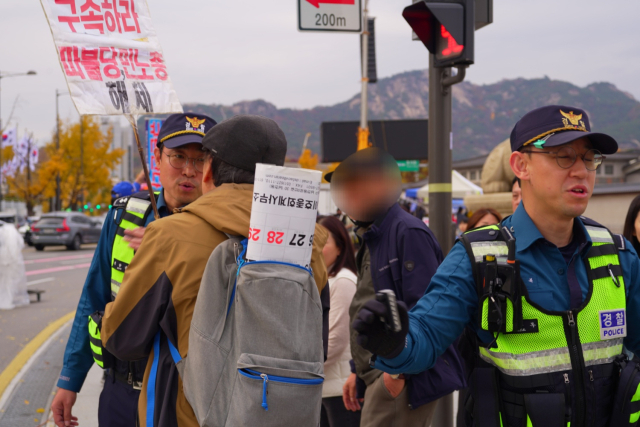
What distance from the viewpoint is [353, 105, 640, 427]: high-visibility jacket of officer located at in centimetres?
210

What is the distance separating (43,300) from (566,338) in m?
12.6

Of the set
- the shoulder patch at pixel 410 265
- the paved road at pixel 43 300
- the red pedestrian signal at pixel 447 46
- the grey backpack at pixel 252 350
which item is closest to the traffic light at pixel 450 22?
the red pedestrian signal at pixel 447 46

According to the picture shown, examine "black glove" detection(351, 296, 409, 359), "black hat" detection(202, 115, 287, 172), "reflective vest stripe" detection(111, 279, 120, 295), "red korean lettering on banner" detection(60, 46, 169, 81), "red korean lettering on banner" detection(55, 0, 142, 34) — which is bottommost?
"reflective vest stripe" detection(111, 279, 120, 295)

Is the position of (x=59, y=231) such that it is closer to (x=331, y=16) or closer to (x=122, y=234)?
(x=331, y=16)

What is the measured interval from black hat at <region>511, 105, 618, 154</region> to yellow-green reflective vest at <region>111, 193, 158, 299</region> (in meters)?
1.73

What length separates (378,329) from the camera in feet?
6.01

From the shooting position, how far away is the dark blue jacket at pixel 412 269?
3.09 meters

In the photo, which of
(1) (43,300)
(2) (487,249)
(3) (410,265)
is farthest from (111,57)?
(1) (43,300)

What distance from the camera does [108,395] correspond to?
2.67m

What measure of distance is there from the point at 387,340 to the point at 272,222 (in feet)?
1.61

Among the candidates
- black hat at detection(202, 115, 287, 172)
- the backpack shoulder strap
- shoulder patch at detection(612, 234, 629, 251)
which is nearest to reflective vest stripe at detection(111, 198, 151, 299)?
black hat at detection(202, 115, 287, 172)

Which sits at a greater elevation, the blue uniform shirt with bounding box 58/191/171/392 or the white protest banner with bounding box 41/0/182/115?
the white protest banner with bounding box 41/0/182/115

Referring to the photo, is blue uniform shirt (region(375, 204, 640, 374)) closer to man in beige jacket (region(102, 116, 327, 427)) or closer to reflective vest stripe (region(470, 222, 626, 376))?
reflective vest stripe (region(470, 222, 626, 376))

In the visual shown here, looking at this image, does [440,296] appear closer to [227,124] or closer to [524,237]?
[524,237]
